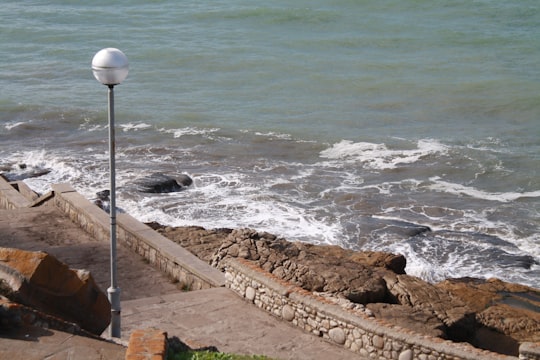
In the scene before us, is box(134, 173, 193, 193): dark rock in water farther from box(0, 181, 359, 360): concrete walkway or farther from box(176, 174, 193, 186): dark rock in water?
box(0, 181, 359, 360): concrete walkway

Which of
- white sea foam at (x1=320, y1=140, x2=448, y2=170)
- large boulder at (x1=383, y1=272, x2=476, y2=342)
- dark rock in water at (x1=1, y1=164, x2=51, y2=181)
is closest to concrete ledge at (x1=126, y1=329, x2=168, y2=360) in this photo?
large boulder at (x1=383, y1=272, x2=476, y2=342)

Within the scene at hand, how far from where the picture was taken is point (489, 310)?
1472cm

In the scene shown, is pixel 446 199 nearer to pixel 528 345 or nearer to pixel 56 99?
pixel 528 345

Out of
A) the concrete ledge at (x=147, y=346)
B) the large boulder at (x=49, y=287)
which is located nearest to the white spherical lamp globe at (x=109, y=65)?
the large boulder at (x=49, y=287)

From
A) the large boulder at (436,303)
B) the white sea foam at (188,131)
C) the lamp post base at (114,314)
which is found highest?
the lamp post base at (114,314)

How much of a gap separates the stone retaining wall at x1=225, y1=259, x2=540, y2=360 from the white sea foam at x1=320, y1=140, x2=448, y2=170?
15253mm

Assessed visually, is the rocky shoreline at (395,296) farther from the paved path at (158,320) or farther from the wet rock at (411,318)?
the paved path at (158,320)

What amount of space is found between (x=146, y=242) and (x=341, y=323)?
4.83 metres

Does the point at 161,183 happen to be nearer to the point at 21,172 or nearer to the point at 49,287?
the point at 21,172

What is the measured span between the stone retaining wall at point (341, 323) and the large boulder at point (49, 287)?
3147 millimetres

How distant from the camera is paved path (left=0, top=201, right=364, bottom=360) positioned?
729 centimetres

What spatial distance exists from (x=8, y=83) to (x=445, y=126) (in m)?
19.5

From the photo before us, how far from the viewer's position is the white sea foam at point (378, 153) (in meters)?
27.4

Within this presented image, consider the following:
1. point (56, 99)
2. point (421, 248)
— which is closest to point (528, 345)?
point (421, 248)
